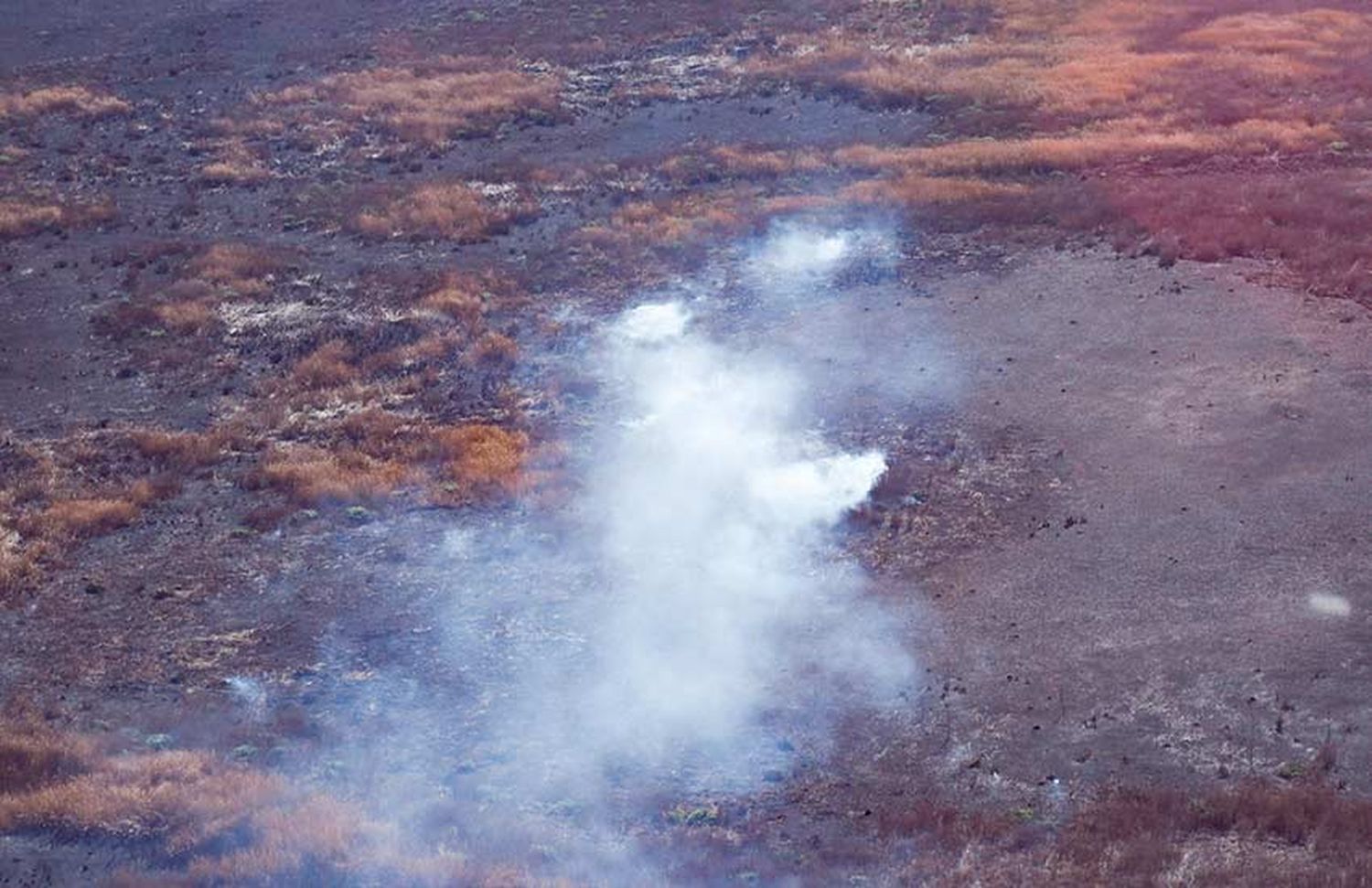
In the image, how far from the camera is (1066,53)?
5447cm

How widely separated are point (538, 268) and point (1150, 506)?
58.3ft

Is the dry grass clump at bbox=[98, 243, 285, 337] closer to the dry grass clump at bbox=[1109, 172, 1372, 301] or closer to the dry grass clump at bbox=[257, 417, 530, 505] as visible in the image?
the dry grass clump at bbox=[257, 417, 530, 505]

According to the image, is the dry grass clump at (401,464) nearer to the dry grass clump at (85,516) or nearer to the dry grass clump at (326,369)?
the dry grass clump at (85,516)

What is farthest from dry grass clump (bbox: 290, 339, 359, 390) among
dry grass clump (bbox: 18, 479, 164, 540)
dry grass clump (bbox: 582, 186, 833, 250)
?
dry grass clump (bbox: 582, 186, 833, 250)

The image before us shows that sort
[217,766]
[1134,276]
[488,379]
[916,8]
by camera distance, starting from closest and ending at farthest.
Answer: [217,766]
[488,379]
[1134,276]
[916,8]

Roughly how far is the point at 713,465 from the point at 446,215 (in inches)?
683

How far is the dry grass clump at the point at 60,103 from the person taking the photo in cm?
5456

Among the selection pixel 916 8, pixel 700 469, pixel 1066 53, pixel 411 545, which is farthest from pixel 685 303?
pixel 916 8

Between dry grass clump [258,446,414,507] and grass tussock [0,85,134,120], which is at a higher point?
grass tussock [0,85,134,120]

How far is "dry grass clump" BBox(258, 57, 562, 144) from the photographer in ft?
167

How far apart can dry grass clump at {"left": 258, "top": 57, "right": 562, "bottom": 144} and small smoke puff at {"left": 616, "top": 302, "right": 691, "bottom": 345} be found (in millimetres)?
17727

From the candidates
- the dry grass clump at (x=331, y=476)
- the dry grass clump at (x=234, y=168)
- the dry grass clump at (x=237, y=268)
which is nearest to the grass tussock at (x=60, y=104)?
the dry grass clump at (x=234, y=168)

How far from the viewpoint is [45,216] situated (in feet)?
142

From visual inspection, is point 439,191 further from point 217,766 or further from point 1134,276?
point 217,766
